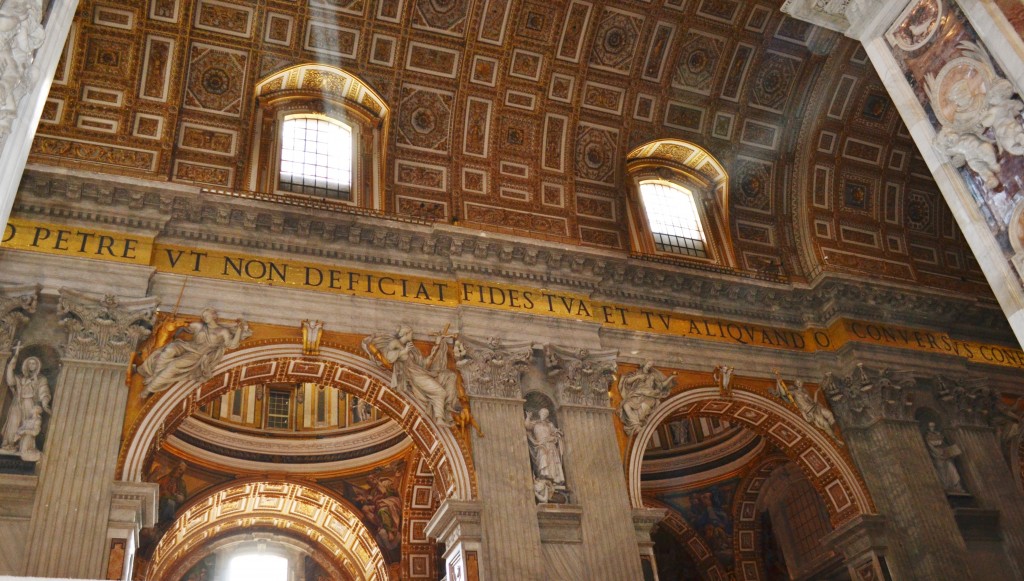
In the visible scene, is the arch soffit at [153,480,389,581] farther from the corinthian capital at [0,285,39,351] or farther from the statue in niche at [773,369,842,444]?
the statue in niche at [773,369,842,444]

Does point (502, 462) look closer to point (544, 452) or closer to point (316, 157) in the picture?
point (544, 452)

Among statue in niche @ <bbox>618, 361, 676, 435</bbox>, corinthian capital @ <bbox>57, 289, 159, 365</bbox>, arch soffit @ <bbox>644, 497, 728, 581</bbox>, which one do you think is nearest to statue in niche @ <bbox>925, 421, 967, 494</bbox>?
statue in niche @ <bbox>618, 361, 676, 435</bbox>

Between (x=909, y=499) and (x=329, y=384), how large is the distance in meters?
8.91

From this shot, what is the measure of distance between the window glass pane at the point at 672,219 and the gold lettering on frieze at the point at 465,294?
5.70 ft

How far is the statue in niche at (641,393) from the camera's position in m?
13.5

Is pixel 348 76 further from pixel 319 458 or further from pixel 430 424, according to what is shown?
pixel 319 458

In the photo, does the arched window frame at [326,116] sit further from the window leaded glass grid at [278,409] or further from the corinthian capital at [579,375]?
the window leaded glass grid at [278,409]

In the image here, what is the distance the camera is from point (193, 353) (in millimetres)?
11680

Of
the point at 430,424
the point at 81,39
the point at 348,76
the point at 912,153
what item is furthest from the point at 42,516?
the point at 912,153

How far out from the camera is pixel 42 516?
9.87 m

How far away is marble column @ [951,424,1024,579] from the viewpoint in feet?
46.1

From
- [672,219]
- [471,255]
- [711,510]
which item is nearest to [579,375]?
[471,255]

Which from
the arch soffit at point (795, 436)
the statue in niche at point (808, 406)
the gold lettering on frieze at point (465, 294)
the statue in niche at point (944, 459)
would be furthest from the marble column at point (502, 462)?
the statue in niche at point (944, 459)

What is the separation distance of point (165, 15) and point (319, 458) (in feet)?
29.4
